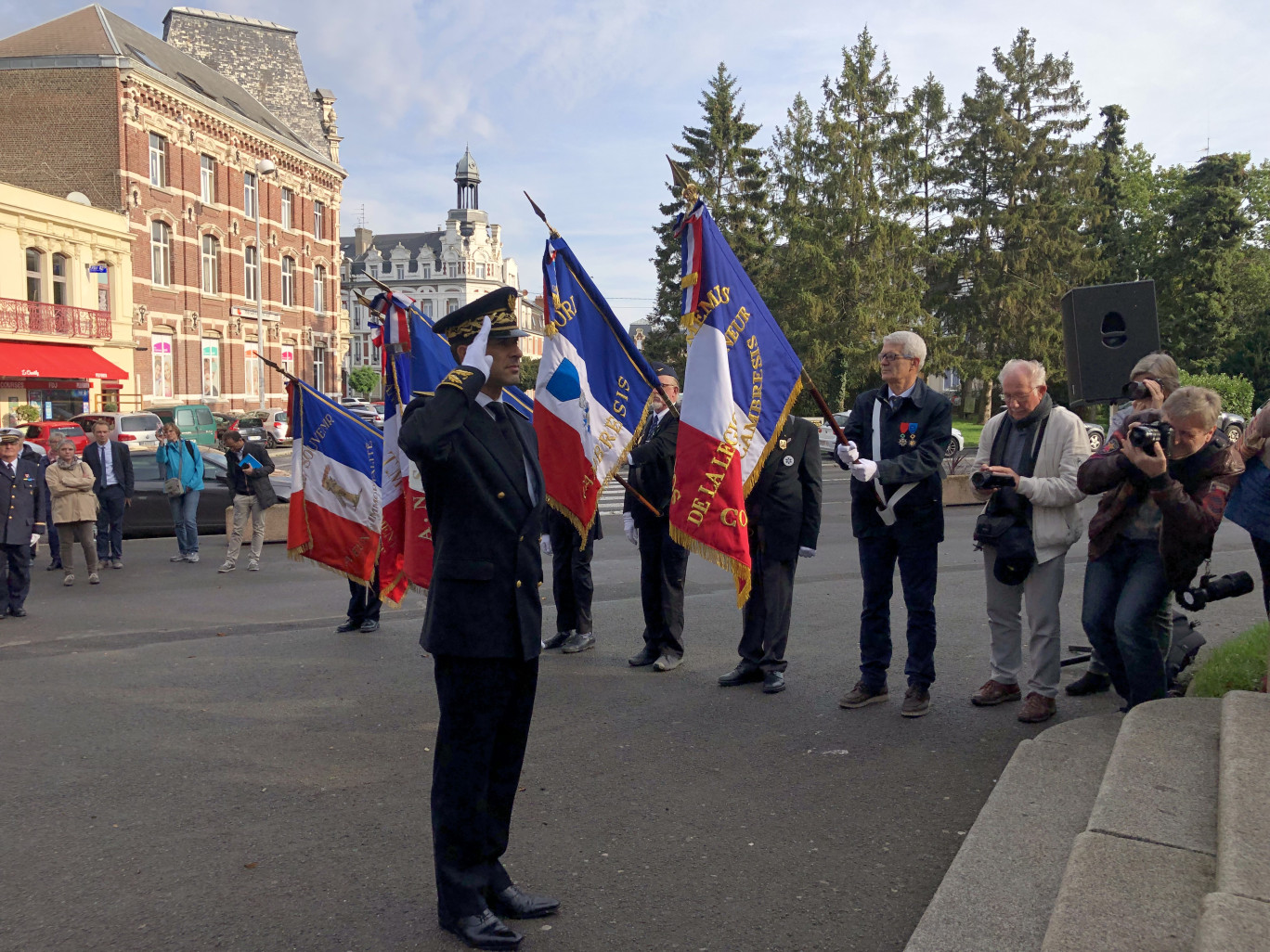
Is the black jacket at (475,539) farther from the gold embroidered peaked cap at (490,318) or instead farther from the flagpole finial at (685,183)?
the flagpole finial at (685,183)

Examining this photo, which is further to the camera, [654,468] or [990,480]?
[654,468]

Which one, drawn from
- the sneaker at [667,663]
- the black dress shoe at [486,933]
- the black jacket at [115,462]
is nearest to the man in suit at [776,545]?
the sneaker at [667,663]

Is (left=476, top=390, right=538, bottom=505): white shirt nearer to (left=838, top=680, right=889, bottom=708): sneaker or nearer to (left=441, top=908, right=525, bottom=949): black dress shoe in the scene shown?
(left=441, top=908, right=525, bottom=949): black dress shoe

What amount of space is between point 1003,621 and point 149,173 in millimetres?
45412

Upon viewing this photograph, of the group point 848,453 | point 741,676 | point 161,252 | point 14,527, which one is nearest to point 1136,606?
point 848,453

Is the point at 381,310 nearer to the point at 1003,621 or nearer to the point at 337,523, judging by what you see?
the point at 337,523

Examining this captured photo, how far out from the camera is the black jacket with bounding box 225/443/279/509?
1328 cm

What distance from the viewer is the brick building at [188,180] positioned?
4194 centimetres

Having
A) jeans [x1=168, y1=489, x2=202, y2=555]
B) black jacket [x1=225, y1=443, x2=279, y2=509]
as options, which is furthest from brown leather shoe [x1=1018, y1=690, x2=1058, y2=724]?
jeans [x1=168, y1=489, x2=202, y2=555]

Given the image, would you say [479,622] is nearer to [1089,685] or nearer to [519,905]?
[519,905]

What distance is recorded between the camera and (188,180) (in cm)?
4559

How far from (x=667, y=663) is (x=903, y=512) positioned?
2122mm

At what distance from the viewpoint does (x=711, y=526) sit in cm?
609

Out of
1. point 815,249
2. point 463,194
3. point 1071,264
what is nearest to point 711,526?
point 815,249
